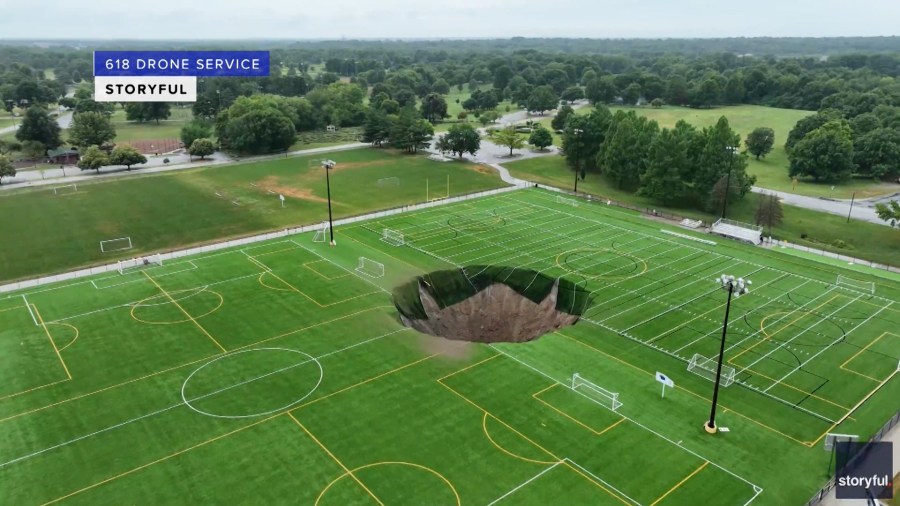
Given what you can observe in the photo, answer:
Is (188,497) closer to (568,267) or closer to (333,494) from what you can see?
(333,494)

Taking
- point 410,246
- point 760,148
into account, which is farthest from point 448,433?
point 760,148

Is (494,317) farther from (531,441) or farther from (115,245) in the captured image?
(115,245)

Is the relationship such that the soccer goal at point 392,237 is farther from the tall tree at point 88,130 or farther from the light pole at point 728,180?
the tall tree at point 88,130

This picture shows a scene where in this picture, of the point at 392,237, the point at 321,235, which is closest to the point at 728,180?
the point at 392,237

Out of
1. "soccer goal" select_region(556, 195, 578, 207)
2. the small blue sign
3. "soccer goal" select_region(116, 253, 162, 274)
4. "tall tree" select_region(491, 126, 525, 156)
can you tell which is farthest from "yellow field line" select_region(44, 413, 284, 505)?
"tall tree" select_region(491, 126, 525, 156)

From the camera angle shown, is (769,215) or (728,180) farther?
(728,180)
